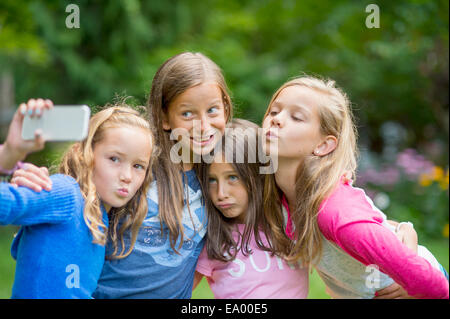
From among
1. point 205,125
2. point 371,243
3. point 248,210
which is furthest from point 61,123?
point 371,243

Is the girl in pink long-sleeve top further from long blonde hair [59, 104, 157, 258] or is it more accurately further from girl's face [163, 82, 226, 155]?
long blonde hair [59, 104, 157, 258]

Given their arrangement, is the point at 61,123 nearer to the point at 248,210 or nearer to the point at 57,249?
the point at 57,249

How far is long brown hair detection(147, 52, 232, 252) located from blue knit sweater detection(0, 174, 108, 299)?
433 mm

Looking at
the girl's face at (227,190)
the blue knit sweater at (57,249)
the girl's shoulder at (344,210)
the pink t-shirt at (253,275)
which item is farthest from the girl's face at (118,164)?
the girl's shoulder at (344,210)

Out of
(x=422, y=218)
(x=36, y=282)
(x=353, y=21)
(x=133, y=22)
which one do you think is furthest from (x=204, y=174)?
(x=353, y=21)

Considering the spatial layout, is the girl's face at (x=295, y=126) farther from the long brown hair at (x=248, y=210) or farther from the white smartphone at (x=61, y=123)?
the white smartphone at (x=61, y=123)

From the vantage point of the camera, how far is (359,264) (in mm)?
2309

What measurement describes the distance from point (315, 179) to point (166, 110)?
0.85m

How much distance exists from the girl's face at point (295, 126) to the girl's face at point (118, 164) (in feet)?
2.06

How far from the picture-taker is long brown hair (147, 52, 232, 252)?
89.7 inches

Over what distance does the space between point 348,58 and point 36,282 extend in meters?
7.98

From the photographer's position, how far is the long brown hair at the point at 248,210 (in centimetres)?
241

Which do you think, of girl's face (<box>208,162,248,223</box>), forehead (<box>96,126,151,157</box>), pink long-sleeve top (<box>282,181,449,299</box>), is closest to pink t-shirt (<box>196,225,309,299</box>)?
girl's face (<box>208,162,248,223</box>)

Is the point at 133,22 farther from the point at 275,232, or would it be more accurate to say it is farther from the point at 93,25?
the point at 275,232
